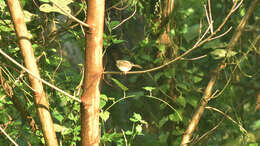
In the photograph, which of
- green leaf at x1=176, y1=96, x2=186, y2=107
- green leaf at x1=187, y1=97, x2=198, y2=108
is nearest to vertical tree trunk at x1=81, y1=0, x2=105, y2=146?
green leaf at x1=176, y1=96, x2=186, y2=107

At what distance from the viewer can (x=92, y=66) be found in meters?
1.41

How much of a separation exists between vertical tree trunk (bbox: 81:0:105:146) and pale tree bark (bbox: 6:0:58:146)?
0.18 meters

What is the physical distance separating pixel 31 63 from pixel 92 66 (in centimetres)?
29

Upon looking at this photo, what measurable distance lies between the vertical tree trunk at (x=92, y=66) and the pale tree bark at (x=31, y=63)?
0.18 m

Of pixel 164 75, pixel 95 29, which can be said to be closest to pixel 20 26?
pixel 95 29

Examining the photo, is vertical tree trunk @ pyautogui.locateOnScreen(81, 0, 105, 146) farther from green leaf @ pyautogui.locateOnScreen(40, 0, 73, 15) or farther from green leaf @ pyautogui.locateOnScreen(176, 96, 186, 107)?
green leaf @ pyautogui.locateOnScreen(176, 96, 186, 107)

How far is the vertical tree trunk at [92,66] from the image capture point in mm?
1401

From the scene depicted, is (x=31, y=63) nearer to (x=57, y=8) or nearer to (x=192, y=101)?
(x=57, y=8)

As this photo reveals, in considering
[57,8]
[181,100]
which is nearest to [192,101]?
[181,100]

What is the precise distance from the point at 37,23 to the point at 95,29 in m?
0.91

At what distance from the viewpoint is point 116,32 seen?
2.64m

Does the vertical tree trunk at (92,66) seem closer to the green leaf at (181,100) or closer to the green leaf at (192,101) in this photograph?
the green leaf at (181,100)

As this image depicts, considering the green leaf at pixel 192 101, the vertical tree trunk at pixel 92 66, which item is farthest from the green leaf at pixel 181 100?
the vertical tree trunk at pixel 92 66

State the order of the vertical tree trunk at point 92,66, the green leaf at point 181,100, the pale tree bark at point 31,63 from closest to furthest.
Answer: the vertical tree trunk at point 92,66 → the pale tree bark at point 31,63 → the green leaf at point 181,100
